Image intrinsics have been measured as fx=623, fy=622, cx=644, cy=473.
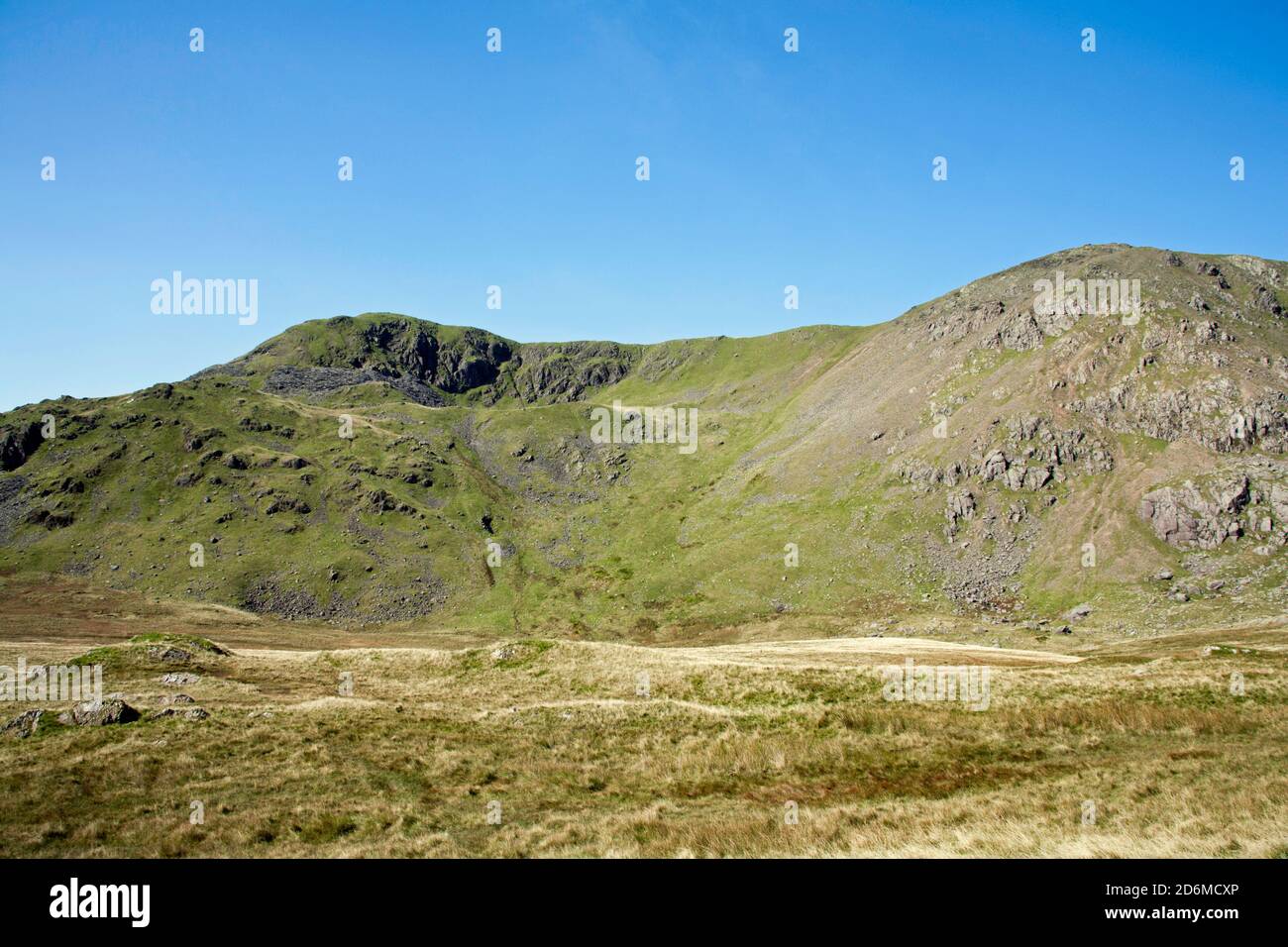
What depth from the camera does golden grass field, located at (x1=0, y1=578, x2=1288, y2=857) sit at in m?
17.7

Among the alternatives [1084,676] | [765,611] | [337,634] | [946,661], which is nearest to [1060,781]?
[1084,676]

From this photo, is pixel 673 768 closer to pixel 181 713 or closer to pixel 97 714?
pixel 181 713

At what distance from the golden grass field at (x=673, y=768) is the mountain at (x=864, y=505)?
81637mm

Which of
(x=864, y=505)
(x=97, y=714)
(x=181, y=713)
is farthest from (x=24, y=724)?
(x=864, y=505)

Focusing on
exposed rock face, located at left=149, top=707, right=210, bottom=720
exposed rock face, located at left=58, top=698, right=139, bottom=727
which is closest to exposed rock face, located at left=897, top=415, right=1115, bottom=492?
exposed rock face, located at left=149, top=707, right=210, bottom=720

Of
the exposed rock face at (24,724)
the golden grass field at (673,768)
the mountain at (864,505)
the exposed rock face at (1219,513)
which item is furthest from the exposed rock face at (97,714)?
the exposed rock face at (1219,513)

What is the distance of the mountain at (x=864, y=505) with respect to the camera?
118m

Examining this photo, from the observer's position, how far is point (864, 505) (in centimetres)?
14888

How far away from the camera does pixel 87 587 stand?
449 feet

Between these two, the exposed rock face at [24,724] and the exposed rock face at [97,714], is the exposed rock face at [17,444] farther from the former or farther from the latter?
the exposed rock face at [97,714]

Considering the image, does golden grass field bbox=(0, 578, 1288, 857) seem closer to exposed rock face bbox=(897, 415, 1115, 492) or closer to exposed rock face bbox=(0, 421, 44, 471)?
exposed rock face bbox=(897, 415, 1115, 492)

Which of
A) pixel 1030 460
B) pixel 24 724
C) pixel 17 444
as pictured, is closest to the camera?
pixel 24 724

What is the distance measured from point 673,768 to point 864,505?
133 meters
